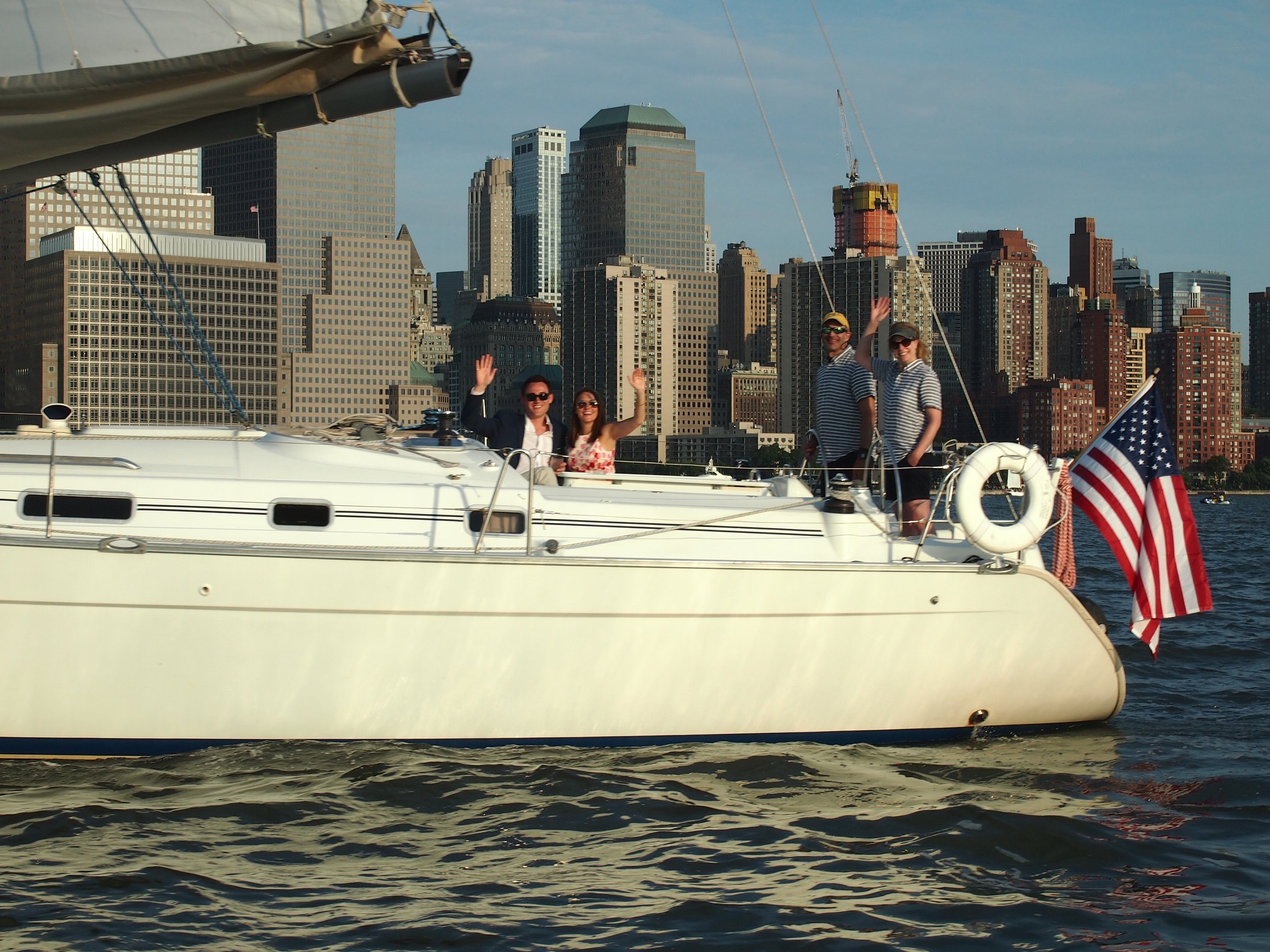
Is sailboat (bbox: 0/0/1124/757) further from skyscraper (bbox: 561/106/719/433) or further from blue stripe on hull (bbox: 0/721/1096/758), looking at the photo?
skyscraper (bbox: 561/106/719/433)

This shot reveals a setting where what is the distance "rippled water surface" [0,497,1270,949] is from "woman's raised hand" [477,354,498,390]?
1.97 metres

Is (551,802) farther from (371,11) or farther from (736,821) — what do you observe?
(371,11)

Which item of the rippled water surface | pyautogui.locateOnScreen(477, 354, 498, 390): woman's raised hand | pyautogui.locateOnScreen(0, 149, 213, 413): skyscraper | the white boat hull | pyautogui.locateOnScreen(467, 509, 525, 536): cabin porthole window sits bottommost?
the rippled water surface

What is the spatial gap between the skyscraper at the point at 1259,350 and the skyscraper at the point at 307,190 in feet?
366

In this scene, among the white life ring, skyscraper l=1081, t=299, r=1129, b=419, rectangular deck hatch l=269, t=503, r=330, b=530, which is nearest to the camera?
rectangular deck hatch l=269, t=503, r=330, b=530

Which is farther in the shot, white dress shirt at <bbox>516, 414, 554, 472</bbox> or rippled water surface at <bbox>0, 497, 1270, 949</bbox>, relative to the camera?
white dress shirt at <bbox>516, 414, 554, 472</bbox>

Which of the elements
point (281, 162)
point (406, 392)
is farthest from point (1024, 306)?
point (281, 162)

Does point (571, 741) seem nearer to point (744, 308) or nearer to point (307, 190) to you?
point (307, 190)

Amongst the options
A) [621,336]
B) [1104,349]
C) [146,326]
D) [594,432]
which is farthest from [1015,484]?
[1104,349]

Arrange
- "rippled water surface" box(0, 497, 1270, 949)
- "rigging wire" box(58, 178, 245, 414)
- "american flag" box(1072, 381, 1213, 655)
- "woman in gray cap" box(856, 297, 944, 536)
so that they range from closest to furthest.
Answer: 1. "rippled water surface" box(0, 497, 1270, 949)
2. "american flag" box(1072, 381, 1213, 655)
3. "woman in gray cap" box(856, 297, 944, 536)
4. "rigging wire" box(58, 178, 245, 414)

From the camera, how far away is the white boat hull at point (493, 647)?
607cm

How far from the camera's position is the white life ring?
6.73 meters

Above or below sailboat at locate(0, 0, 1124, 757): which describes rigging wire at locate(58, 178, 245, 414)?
above

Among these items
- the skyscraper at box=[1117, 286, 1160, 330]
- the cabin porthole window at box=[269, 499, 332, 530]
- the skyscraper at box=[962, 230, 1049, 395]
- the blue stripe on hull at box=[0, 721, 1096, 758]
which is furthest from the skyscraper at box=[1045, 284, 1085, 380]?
the cabin porthole window at box=[269, 499, 332, 530]
